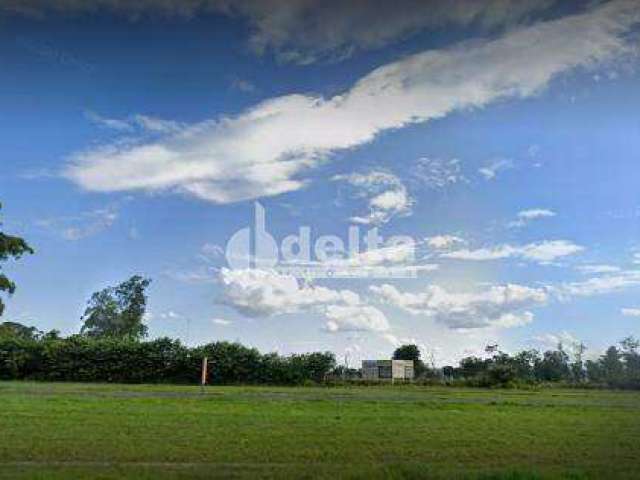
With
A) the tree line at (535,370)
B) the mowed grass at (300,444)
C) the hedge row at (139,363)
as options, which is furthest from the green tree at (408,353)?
the mowed grass at (300,444)

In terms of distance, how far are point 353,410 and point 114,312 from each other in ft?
244

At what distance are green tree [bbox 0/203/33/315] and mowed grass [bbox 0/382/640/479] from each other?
31312mm

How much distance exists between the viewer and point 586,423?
18.6 metres

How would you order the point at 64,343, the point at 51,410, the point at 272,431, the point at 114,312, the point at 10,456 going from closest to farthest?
the point at 10,456, the point at 272,431, the point at 51,410, the point at 64,343, the point at 114,312

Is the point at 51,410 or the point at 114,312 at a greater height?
the point at 114,312

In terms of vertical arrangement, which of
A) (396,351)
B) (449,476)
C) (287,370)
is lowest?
(449,476)

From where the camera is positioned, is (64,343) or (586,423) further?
(64,343)

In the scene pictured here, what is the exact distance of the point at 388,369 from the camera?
76.8 metres

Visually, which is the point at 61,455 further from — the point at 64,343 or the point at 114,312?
the point at 114,312

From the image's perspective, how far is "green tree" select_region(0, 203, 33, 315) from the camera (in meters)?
48.4

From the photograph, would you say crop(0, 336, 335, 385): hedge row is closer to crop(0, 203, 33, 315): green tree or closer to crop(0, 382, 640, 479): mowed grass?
crop(0, 203, 33, 315): green tree

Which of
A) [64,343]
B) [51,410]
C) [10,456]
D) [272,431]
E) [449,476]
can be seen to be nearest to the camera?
[449,476]

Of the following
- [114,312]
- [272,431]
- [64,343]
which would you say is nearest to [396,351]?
[114,312]

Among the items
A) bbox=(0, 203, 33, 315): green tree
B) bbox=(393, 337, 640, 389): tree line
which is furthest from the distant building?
bbox=(0, 203, 33, 315): green tree
